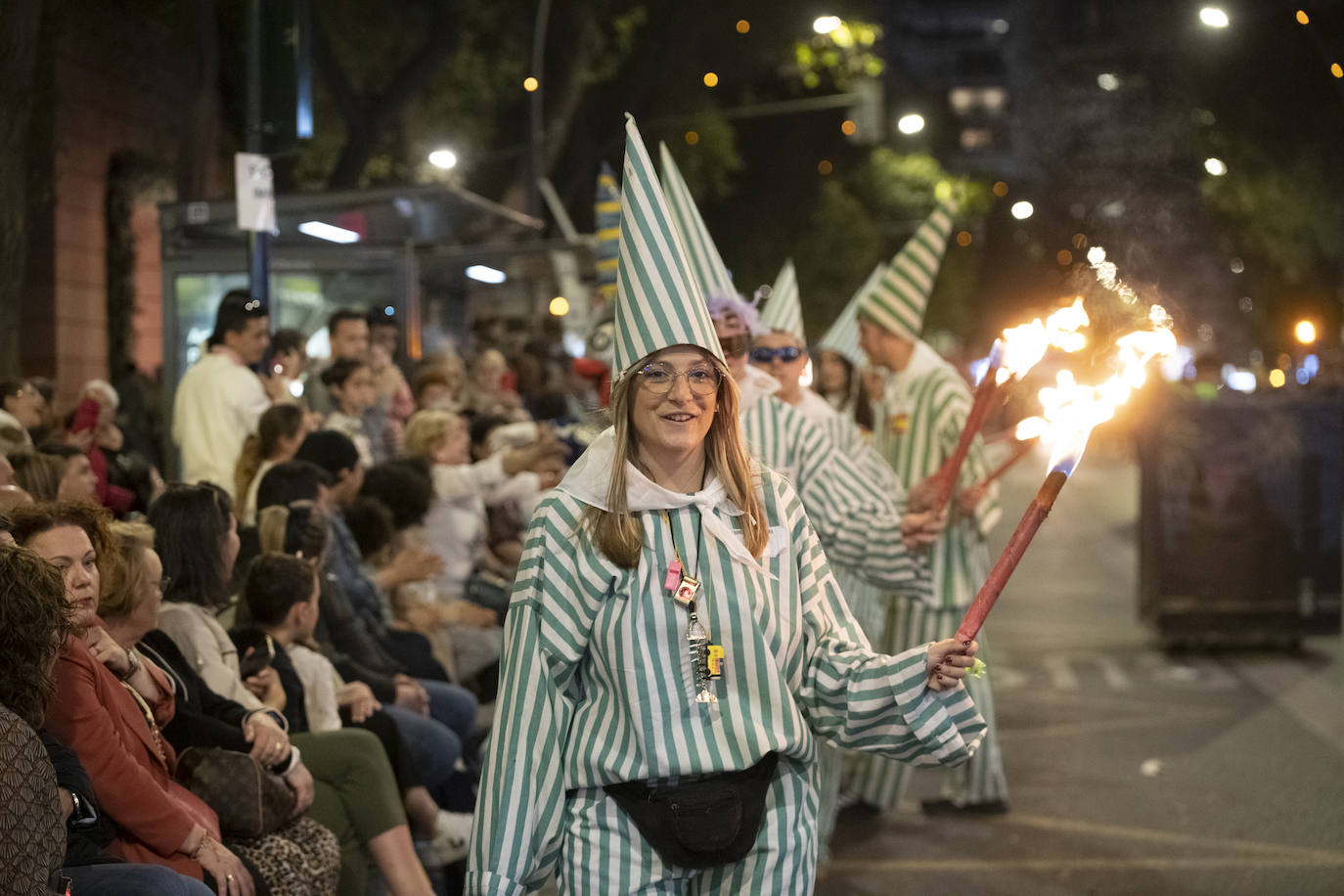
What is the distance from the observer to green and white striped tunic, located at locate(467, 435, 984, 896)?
354cm

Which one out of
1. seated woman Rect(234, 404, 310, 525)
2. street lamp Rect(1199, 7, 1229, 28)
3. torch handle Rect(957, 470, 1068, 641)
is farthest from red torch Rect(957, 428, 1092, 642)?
street lamp Rect(1199, 7, 1229, 28)

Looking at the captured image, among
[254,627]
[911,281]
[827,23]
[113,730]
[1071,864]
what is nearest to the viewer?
[113,730]

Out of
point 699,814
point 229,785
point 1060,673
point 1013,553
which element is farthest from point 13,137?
point 1060,673

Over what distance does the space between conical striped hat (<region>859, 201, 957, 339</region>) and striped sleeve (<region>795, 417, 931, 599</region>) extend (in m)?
1.74

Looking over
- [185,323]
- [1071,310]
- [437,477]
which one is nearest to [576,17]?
[185,323]

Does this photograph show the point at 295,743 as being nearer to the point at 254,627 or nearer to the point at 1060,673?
the point at 254,627

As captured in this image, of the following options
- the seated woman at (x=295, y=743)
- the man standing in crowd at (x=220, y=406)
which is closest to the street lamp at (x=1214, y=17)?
the man standing in crowd at (x=220, y=406)

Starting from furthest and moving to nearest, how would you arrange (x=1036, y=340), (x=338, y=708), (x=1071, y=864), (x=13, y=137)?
1. (x=13, y=137)
2. (x=1071, y=864)
3. (x=338, y=708)
4. (x=1036, y=340)

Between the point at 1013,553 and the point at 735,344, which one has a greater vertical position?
the point at 735,344

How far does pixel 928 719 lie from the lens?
3553 millimetres

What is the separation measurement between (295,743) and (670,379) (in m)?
2.38

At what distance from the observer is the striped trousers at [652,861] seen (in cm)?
356

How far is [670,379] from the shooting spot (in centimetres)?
374

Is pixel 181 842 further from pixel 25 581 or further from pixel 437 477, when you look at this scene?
pixel 437 477
